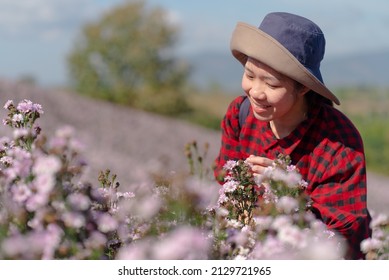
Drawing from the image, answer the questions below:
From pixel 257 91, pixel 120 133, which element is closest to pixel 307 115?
pixel 257 91

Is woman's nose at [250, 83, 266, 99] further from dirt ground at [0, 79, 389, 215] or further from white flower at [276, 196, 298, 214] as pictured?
dirt ground at [0, 79, 389, 215]

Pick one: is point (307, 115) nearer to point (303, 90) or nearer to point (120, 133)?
point (303, 90)

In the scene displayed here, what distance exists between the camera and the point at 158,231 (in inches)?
75.7

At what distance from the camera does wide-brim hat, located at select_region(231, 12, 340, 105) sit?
281 centimetres

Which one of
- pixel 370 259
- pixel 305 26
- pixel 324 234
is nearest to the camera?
pixel 370 259

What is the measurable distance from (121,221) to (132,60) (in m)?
21.3

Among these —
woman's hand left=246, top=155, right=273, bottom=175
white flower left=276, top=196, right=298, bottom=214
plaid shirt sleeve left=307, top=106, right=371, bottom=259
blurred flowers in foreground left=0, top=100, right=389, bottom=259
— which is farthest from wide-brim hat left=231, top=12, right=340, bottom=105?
white flower left=276, top=196, right=298, bottom=214

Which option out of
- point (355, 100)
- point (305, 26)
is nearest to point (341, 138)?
point (305, 26)

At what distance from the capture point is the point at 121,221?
2111mm

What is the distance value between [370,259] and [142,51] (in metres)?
21.2

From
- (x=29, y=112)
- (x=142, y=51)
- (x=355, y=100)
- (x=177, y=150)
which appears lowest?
(x=29, y=112)

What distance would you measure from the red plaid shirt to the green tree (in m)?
18.4

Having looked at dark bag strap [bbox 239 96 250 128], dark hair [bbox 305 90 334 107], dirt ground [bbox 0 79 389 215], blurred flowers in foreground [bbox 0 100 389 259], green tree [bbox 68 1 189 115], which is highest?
green tree [bbox 68 1 189 115]
